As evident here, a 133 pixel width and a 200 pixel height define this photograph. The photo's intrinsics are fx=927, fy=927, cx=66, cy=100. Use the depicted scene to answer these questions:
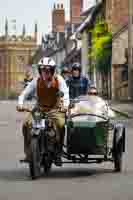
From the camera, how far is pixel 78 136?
13031 mm

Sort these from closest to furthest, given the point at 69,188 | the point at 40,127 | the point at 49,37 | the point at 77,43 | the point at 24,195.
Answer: the point at 24,195 < the point at 69,188 < the point at 40,127 < the point at 77,43 < the point at 49,37

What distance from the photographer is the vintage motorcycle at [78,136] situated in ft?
41.6

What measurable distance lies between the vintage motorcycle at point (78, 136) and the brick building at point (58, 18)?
13950 cm

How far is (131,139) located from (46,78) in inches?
424

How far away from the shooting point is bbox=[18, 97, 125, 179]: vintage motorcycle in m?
12.7

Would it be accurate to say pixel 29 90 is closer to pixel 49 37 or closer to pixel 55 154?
pixel 55 154

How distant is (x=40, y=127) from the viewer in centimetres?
1265

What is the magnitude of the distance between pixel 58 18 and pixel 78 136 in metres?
141

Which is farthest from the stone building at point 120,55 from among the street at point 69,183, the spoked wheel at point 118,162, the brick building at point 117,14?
the spoked wheel at point 118,162

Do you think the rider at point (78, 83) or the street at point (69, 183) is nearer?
the street at point (69, 183)

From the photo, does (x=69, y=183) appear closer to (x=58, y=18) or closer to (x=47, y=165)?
(x=47, y=165)

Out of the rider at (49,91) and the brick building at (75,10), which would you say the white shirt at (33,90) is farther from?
the brick building at (75,10)

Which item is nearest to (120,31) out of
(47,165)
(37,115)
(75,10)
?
(75,10)

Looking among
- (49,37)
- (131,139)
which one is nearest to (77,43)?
(49,37)
